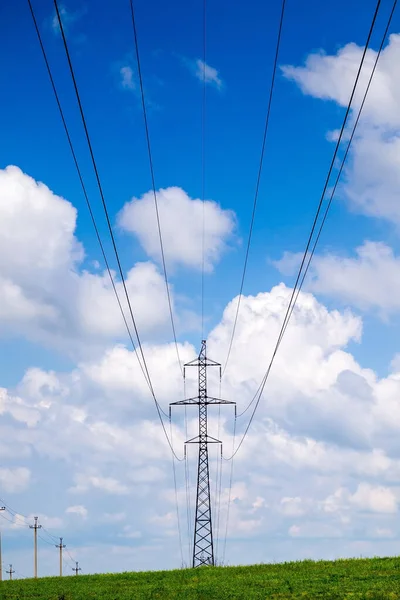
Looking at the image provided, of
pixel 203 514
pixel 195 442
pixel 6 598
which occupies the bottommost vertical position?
pixel 6 598

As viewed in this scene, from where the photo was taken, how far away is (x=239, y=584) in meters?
43.3

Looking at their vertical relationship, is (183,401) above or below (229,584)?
above

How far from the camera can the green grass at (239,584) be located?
3697cm

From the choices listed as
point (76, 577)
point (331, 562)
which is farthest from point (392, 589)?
point (76, 577)

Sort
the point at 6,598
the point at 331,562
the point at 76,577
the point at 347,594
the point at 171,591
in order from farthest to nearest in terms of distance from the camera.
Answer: the point at 76,577 < the point at 331,562 < the point at 6,598 < the point at 171,591 < the point at 347,594

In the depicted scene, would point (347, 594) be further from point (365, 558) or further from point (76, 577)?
point (76, 577)

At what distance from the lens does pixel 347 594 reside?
34.6 m

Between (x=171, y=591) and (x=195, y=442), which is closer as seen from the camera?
(x=171, y=591)

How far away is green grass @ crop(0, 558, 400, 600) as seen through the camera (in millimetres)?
36969

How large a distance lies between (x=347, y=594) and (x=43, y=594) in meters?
20.2

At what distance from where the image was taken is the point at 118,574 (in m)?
56.2

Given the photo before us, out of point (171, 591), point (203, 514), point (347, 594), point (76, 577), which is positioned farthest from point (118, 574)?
point (347, 594)

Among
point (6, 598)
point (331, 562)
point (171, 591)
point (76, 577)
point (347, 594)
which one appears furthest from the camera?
point (76, 577)

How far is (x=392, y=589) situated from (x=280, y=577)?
39.5ft
